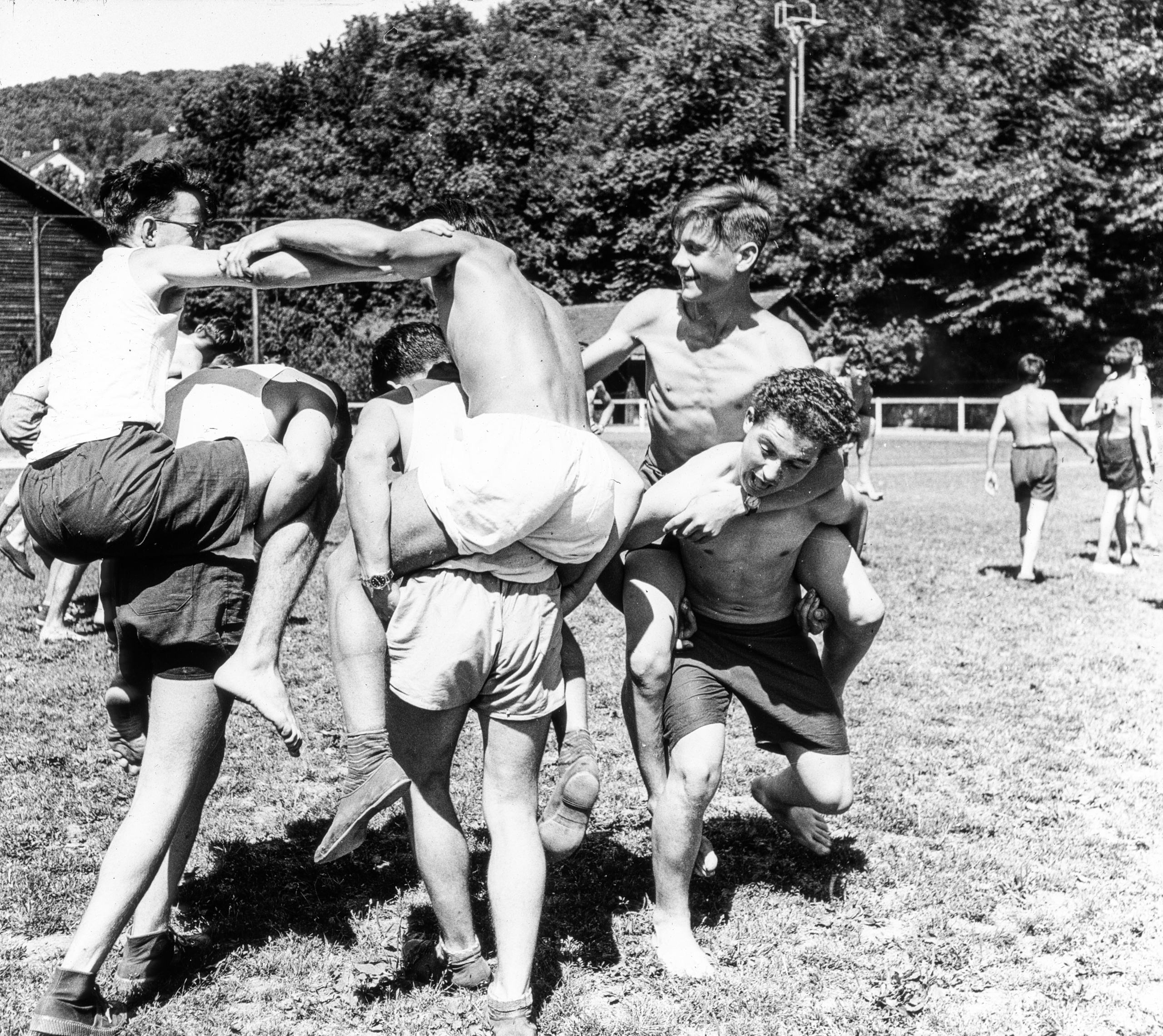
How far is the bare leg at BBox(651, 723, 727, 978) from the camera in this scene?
411 centimetres

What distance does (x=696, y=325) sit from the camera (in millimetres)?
4539

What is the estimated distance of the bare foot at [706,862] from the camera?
185 inches

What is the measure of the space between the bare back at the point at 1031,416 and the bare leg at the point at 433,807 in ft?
30.9

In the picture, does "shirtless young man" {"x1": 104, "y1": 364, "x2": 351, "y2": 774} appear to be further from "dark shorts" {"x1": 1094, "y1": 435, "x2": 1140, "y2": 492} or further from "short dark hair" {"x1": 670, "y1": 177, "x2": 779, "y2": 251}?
"dark shorts" {"x1": 1094, "y1": 435, "x2": 1140, "y2": 492}

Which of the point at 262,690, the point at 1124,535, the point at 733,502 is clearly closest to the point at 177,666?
the point at 262,690

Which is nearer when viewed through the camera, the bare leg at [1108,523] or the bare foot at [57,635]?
the bare foot at [57,635]

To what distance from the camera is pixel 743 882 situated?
4797mm

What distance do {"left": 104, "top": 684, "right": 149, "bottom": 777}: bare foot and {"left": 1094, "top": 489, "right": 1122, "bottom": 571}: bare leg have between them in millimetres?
10183

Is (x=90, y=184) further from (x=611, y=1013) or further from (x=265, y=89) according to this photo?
(x=611, y=1013)

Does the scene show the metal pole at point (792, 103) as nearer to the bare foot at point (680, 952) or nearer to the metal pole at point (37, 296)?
the metal pole at point (37, 296)

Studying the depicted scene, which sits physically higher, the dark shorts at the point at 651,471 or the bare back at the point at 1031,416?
the dark shorts at the point at 651,471

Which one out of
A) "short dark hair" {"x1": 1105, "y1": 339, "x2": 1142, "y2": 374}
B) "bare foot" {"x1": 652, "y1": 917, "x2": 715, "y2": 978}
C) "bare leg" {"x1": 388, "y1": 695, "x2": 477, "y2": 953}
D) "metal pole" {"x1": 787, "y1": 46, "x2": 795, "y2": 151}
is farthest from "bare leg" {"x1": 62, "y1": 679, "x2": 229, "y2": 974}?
"metal pole" {"x1": 787, "y1": 46, "x2": 795, "y2": 151}

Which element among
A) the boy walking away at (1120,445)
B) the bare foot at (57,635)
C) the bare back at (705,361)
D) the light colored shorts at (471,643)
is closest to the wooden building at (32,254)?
the bare foot at (57,635)

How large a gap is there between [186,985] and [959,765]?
12.5ft
